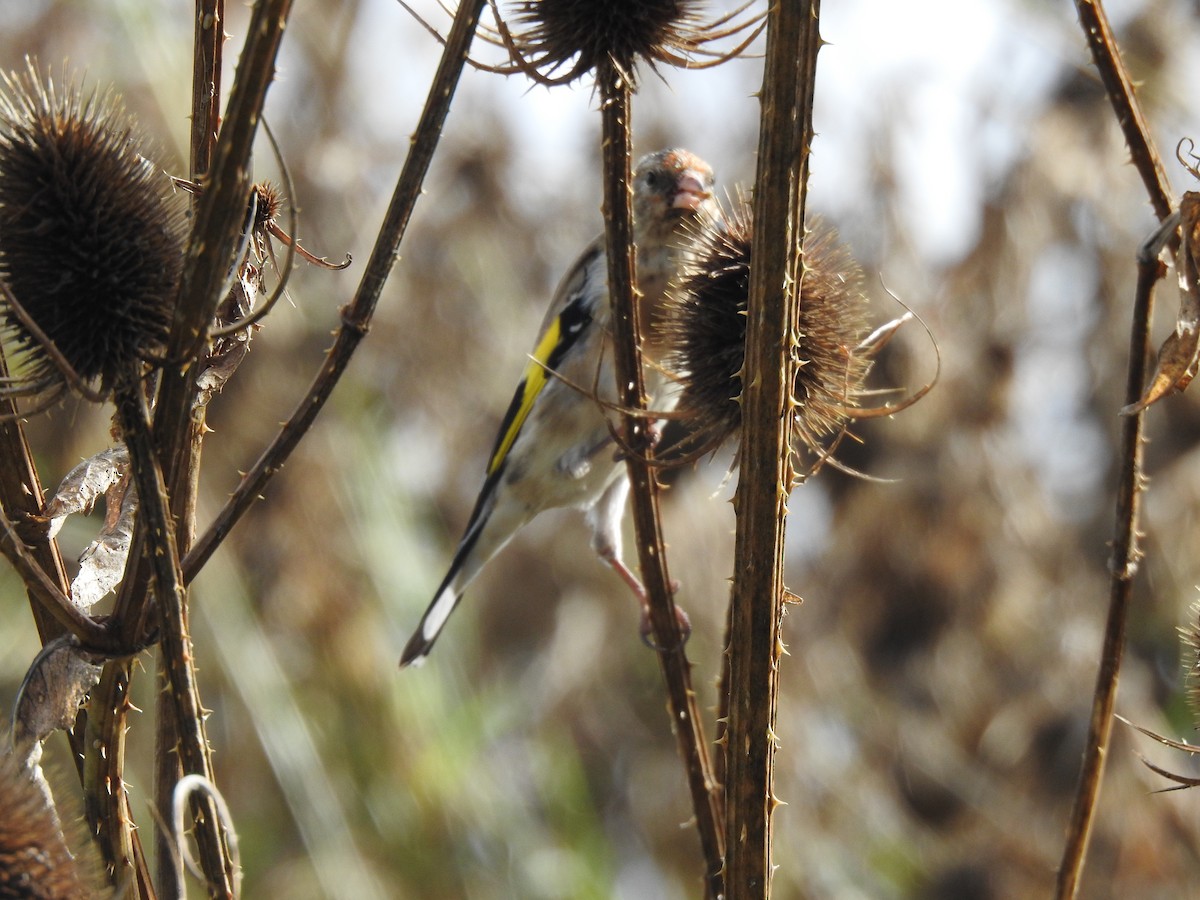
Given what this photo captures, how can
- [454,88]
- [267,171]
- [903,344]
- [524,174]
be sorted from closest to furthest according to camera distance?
[454,88] → [903,344] → [267,171] → [524,174]

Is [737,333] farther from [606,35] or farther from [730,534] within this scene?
[730,534]

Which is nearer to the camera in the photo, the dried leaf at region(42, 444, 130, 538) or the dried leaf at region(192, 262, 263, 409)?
the dried leaf at region(42, 444, 130, 538)

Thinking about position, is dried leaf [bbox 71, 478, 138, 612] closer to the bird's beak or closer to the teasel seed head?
the teasel seed head

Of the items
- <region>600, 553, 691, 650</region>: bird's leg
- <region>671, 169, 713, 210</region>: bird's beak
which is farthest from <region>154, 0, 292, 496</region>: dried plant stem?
<region>671, 169, 713, 210</region>: bird's beak

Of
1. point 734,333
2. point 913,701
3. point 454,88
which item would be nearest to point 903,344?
point 913,701

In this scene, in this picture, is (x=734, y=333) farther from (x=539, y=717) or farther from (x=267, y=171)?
(x=539, y=717)

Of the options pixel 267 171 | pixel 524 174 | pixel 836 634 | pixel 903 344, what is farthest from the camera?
pixel 836 634

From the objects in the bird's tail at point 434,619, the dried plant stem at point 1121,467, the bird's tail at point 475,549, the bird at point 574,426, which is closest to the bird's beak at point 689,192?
the bird at point 574,426
